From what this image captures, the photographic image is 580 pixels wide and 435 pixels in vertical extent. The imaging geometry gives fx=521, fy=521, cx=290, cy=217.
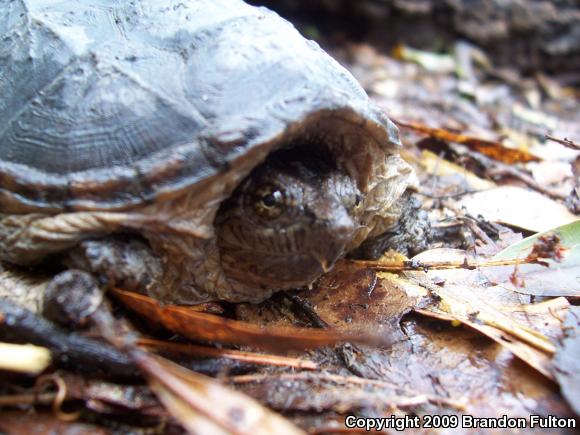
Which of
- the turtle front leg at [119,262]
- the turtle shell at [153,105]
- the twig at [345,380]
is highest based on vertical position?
the turtle shell at [153,105]

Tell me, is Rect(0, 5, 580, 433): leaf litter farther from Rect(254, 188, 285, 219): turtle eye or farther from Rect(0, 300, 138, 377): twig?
Rect(254, 188, 285, 219): turtle eye

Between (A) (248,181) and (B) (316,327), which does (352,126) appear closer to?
(A) (248,181)

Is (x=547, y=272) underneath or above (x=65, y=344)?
underneath

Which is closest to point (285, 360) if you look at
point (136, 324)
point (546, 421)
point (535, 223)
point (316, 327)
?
point (316, 327)

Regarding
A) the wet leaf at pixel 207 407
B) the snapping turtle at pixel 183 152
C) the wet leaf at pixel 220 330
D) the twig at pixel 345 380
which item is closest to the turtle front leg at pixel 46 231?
the snapping turtle at pixel 183 152

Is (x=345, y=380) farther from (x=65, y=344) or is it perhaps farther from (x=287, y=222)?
(x=65, y=344)

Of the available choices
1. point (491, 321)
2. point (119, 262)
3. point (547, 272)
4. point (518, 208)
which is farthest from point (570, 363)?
point (119, 262)

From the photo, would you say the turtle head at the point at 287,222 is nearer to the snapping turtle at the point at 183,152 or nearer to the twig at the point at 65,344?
the snapping turtle at the point at 183,152

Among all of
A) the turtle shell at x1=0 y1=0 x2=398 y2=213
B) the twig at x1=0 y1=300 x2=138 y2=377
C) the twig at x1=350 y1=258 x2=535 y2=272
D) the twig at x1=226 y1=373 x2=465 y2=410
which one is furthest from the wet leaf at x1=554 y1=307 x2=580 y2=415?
the twig at x1=0 y1=300 x2=138 y2=377
